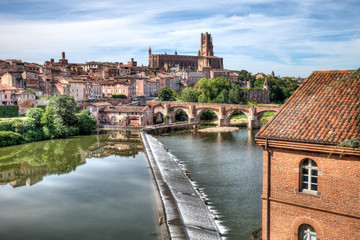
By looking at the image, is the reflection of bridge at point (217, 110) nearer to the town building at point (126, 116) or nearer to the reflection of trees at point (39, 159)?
the town building at point (126, 116)

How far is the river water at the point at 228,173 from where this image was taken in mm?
16797

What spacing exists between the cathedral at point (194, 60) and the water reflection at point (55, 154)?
79762 millimetres

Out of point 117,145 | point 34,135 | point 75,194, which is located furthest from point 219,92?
point 75,194

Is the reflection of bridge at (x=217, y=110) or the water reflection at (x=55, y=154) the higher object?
the reflection of bridge at (x=217, y=110)

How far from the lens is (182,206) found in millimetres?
17531

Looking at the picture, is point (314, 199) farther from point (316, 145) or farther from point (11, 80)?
point (11, 80)

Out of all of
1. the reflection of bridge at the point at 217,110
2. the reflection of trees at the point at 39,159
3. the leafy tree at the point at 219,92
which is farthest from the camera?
the leafy tree at the point at 219,92

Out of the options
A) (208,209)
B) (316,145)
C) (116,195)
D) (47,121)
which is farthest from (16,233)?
(47,121)

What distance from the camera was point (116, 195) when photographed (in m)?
20.8

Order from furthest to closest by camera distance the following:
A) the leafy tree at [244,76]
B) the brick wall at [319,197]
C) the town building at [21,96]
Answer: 1. the leafy tree at [244,76]
2. the town building at [21,96]
3. the brick wall at [319,197]

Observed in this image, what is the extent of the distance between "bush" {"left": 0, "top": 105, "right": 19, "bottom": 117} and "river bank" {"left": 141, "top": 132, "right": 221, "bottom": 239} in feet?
104

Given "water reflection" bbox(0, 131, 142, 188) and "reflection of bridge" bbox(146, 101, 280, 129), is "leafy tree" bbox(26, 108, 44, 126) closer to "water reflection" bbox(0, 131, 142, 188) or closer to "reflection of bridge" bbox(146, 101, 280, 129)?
"water reflection" bbox(0, 131, 142, 188)

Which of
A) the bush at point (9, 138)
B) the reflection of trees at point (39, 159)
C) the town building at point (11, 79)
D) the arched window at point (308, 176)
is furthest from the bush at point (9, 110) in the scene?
the arched window at point (308, 176)

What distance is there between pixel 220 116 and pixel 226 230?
42.7 m
